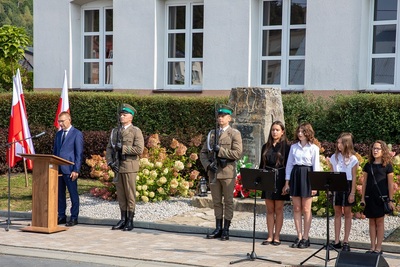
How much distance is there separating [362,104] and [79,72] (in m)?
9.37

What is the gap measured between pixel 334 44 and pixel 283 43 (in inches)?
63.5

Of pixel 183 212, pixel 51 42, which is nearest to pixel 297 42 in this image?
pixel 183 212

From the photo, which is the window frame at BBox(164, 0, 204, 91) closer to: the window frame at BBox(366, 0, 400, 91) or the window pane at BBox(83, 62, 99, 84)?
the window pane at BBox(83, 62, 99, 84)

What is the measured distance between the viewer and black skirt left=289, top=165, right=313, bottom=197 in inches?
405

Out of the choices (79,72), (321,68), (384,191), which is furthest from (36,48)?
(384,191)

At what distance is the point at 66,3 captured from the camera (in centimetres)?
2075

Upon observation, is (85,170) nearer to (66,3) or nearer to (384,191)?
(66,3)

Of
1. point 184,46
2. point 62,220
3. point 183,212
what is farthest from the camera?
point 184,46

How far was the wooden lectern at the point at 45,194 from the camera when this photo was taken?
11.6m

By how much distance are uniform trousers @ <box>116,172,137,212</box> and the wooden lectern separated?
0.87 metres

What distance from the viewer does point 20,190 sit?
1534cm

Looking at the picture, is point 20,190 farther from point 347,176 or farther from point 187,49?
point 347,176

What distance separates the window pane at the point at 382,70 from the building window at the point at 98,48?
297 inches

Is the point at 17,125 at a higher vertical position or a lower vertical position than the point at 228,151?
higher
